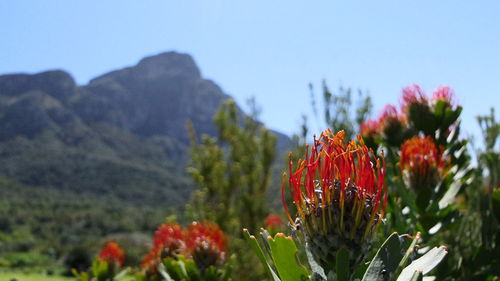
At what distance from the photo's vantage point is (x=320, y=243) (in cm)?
105

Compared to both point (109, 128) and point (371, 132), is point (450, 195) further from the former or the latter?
point (109, 128)

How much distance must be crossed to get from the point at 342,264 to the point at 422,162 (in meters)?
1.41

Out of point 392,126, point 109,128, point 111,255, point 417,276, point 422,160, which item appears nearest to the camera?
point 417,276

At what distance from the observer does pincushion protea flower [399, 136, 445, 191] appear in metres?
2.16

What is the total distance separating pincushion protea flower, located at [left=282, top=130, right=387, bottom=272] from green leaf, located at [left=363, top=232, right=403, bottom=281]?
7cm

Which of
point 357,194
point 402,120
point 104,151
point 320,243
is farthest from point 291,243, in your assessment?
point 104,151

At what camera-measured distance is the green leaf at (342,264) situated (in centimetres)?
93

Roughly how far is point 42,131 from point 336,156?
7592 centimetres

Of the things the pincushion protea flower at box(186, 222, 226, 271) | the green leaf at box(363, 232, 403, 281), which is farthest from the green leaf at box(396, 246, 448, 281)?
the pincushion protea flower at box(186, 222, 226, 271)

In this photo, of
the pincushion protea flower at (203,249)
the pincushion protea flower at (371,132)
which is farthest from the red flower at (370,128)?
the pincushion protea flower at (203,249)

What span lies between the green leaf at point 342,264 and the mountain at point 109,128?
39.1 m

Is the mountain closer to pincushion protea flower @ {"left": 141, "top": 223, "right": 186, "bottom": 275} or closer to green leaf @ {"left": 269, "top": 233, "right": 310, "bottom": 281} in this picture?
pincushion protea flower @ {"left": 141, "top": 223, "right": 186, "bottom": 275}

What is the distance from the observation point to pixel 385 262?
970 millimetres

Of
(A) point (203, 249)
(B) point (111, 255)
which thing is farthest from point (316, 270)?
(B) point (111, 255)
